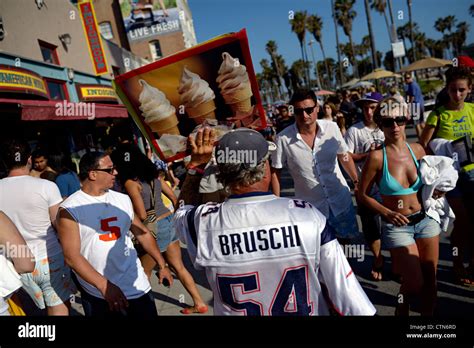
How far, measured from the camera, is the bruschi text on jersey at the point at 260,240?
60.2 inches

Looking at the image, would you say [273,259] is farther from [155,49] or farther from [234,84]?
[155,49]

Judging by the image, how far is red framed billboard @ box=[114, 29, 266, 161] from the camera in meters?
2.23

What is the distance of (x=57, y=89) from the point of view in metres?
13.0

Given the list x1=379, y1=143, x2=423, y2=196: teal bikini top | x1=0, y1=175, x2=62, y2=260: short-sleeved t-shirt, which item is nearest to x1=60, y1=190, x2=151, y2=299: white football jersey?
x1=0, y1=175, x2=62, y2=260: short-sleeved t-shirt

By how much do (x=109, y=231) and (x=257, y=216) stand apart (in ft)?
5.25

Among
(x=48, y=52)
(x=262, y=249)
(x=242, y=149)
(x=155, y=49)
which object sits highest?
(x=155, y=49)

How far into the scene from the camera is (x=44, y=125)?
1161cm

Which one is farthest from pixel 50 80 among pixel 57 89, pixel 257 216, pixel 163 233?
pixel 257 216

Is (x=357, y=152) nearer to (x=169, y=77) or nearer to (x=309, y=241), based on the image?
(x=169, y=77)

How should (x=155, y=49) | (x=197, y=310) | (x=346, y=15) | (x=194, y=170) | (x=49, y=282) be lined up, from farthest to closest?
(x=346, y=15) → (x=155, y=49) → (x=197, y=310) → (x=49, y=282) → (x=194, y=170)

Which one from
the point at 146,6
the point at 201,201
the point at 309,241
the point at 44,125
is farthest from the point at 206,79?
the point at 146,6

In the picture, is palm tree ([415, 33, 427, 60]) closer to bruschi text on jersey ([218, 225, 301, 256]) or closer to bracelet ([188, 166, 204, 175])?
bracelet ([188, 166, 204, 175])

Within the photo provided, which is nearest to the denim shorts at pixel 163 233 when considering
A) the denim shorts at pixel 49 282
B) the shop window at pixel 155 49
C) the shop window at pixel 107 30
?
the denim shorts at pixel 49 282

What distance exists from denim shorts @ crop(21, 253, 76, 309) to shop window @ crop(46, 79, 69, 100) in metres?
10.9
